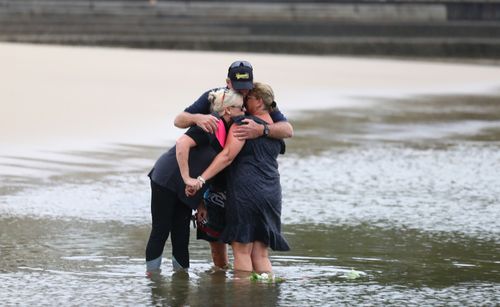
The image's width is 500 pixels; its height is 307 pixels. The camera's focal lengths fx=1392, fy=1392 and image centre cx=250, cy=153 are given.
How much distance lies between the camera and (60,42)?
104ft

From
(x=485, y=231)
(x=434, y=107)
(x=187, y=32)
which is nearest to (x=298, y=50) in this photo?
(x=187, y=32)

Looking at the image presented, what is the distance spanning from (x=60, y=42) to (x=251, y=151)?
24.5 metres

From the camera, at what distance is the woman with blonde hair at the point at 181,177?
25.0 feet

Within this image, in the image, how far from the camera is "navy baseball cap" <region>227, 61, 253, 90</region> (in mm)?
7508

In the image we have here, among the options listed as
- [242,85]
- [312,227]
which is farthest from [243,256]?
[312,227]

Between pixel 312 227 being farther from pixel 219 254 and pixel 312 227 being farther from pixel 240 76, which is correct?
pixel 240 76

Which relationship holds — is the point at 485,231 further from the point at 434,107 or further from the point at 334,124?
the point at 434,107

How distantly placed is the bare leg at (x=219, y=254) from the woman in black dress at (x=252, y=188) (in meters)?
0.26

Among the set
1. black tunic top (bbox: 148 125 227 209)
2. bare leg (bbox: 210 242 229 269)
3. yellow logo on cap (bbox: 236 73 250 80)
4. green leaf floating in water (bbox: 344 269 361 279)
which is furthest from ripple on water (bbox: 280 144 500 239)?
yellow logo on cap (bbox: 236 73 250 80)

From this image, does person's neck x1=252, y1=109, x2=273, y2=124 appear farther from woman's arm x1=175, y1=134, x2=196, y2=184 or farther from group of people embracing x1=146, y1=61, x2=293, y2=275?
woman's arm x1=175, y1=134, x2=196, y2=184

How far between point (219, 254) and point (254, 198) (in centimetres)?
57

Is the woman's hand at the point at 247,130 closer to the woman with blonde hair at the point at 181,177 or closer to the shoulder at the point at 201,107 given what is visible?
the woman with blonde hair at the point at 181,177

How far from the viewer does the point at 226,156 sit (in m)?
7.61

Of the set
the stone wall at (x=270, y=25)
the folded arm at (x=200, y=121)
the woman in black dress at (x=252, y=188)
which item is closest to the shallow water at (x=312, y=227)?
the woman in black dress at (x=252, y=188)
